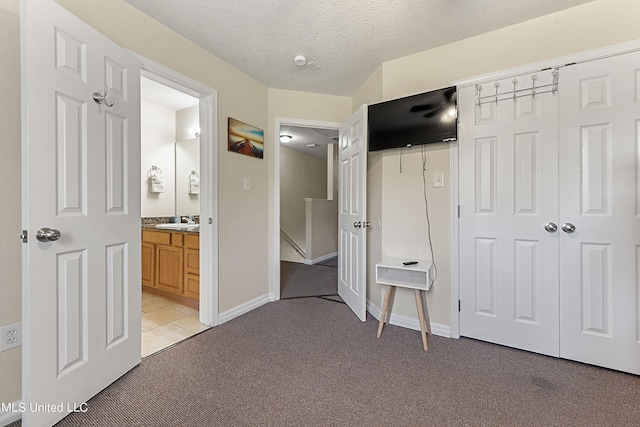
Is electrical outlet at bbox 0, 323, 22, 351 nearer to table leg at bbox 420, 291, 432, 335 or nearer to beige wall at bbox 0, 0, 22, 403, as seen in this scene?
beige wall at bbox 0, 0, 22, 403

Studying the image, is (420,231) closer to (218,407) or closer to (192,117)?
(218,407)

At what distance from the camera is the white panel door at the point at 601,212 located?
169 centimetres

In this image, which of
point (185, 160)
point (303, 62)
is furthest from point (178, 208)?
point (303, 62)

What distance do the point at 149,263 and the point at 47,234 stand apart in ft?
7.09

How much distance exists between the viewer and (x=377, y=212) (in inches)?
104

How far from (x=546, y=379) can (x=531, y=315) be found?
1.47 feet

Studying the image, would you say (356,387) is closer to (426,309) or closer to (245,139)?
(426,309)

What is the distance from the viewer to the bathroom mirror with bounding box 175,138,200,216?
3857mm

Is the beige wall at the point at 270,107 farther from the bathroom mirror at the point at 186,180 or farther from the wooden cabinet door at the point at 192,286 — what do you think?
the bathroom mirror at the point at 186,180

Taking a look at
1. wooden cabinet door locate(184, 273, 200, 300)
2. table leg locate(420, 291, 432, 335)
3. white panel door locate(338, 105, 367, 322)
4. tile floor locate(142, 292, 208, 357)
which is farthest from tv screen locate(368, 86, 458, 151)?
tile floor locate(142, 292, 208, 357)

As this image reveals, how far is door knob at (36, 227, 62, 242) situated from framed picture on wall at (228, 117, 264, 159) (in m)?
1.52

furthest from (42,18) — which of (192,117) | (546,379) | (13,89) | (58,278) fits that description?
(546,379)

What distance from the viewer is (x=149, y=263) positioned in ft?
10.4

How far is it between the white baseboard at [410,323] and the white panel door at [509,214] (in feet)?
0.45
